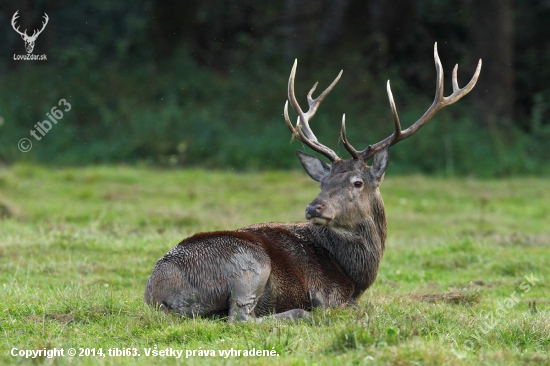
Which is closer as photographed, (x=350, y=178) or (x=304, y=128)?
(x=350, y=178)

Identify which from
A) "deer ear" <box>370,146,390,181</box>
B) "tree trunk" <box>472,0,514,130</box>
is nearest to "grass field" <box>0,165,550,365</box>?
"deer ear" <box>370,146,390,181</box>

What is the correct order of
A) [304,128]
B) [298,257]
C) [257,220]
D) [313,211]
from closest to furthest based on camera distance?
1. [313,211]
2. [298,257]
3. [304,128]
4. [257,220]

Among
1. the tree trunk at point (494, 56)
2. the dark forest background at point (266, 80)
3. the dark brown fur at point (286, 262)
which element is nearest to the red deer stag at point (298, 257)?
the dark brown fur at point (286, 262)

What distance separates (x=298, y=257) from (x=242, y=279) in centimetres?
67

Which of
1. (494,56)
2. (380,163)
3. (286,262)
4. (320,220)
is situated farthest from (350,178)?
(494,56)

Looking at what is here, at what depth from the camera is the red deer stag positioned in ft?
19.6

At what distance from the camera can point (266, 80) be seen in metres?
19.6

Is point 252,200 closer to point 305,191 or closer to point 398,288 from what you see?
point 305,191

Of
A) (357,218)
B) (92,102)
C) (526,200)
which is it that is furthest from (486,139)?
(357,218)

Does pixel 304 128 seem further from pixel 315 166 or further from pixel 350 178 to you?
pixel 350 178

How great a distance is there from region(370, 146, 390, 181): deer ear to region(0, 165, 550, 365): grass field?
40.7 inches

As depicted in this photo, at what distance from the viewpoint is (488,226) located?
11.3 metres

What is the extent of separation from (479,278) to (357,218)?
2413mm

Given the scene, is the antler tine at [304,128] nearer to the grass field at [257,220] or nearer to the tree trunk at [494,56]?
the grass field at [257,220]
